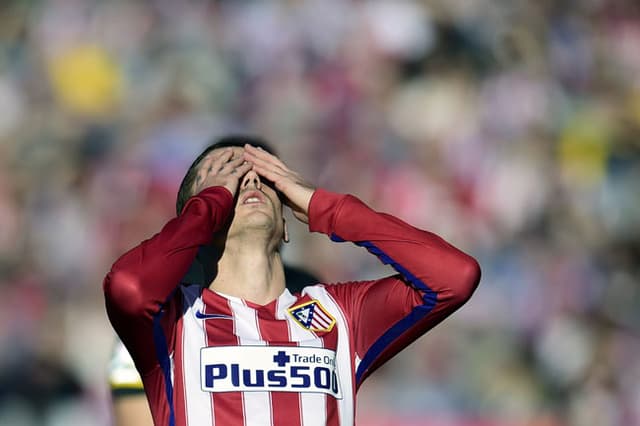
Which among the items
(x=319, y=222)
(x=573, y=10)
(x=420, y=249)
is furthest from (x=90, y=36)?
(x=573, y=10)

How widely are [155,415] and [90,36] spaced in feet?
4.47

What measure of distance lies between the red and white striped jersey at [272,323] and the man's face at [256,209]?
0.06 metres

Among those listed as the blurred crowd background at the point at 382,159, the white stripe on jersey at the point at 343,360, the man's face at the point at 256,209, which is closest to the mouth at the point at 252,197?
the man's face at the point at 256,209

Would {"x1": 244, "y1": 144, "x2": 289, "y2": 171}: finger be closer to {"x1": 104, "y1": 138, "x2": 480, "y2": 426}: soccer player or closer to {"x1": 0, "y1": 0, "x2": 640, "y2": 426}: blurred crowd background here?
{"x1": 104, "y1": 138, "x2": 480, "y2": 426}: soccer player

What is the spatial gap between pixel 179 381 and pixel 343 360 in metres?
0.32

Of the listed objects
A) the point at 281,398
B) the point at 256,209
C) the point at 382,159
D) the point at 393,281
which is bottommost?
the point at 281,398

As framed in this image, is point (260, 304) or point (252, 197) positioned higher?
point (252, 197)

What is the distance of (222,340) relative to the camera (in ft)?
5.33

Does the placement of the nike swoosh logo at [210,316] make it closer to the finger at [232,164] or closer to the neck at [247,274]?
the neck at [247,274]

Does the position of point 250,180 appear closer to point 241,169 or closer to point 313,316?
point 241,169

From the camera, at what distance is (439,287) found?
5.25ft

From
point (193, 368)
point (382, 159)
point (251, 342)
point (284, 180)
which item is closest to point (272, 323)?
point (251, 342)

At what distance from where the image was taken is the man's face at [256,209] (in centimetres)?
175

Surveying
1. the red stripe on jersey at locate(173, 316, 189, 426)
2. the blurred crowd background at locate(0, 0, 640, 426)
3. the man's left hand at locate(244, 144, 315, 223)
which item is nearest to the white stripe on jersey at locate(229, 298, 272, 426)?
the red stripe on jersey at locate(173, 316, 189, 426)
